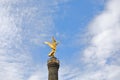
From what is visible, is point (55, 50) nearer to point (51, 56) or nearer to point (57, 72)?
point (51, 56)

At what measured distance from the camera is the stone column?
3538 centimetres

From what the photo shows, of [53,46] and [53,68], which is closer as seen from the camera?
[53,68]

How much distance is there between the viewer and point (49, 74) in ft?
117

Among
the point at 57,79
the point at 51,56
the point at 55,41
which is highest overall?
the point at 55,41

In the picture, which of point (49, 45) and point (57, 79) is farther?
point (49, 45)

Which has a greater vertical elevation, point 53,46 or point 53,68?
point 53,46

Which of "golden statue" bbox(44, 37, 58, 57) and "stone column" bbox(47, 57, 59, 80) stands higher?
"golden statue" bbox(44, 37, 58, 57)

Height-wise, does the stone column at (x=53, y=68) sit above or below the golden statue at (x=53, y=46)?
below

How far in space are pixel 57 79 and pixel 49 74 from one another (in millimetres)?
1231

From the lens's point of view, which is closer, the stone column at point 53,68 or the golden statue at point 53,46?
the stone column at point 53,68

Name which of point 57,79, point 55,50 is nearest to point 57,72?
point 57,79

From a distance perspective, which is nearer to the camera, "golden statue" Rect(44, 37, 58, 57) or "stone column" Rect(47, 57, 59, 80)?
"stone column" Rect(47, 57, 59, 80)

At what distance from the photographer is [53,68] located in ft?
118

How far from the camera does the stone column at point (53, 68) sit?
35.4 m
